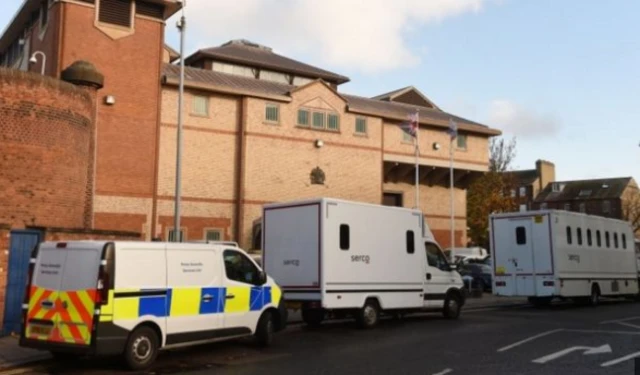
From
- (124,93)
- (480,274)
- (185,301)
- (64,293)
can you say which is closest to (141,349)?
(185,301)

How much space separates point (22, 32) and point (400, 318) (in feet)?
97.7

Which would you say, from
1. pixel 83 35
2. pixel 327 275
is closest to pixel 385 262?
pixel 327 275

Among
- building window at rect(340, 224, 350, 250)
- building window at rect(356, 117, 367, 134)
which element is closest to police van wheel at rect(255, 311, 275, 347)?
building window at rect(340, 224, 350, 250)

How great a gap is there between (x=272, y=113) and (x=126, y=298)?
2763 centimetres

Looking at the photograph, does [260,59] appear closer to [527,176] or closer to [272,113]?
[272,113]

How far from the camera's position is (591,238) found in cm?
2419

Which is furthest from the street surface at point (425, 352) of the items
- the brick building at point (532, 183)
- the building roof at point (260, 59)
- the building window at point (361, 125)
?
the brick building at point (532, 183)

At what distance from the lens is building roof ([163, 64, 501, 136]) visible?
3491 cm

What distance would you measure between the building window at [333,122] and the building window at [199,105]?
774cm

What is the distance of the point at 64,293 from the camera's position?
33.1 ft

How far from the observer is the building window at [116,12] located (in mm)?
31953

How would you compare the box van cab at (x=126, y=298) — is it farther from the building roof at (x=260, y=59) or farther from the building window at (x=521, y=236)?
the building roof at (x=260, y=59)

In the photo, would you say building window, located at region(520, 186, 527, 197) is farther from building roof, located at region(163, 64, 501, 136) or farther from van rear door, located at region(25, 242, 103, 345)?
van rear door, located at region(25, 242, 103, 345)

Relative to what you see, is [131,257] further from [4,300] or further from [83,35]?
[83,35]
